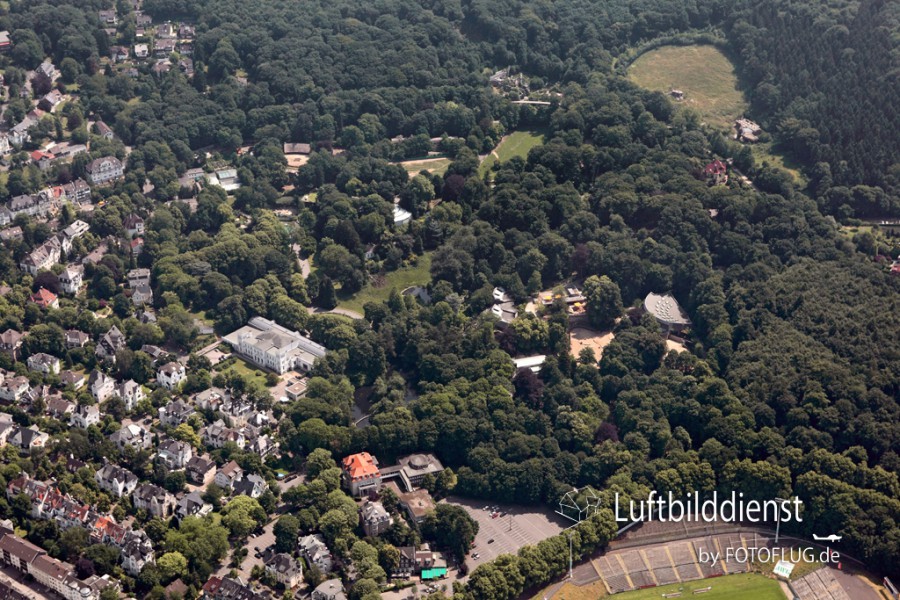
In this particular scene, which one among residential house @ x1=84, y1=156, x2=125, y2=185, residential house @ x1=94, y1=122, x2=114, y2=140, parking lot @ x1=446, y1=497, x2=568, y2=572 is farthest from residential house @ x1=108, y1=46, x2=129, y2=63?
parking lot @ x1=446, y1=497, x2=568, y2=572

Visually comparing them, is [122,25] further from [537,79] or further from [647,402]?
[647,402]

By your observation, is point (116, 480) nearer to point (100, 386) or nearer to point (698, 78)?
point (100, 386)

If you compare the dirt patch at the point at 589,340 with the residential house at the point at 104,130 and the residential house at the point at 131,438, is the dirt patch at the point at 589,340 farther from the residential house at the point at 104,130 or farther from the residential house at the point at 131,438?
the residential house at the point at 104,130

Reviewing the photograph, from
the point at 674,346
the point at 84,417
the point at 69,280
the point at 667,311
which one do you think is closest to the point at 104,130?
the point at 69,280

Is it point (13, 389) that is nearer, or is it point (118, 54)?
point (13, 389)


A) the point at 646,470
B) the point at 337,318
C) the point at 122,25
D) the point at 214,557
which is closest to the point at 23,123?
the point at 122,25

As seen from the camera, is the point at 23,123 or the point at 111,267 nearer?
the point at 111,267

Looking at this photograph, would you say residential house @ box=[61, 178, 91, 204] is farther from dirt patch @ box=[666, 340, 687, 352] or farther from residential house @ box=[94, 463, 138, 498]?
dirt patch @ box=[666, 340, 687, 352]

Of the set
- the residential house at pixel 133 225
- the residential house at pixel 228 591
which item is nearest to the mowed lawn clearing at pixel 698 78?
the residential house at pixel 133 225
